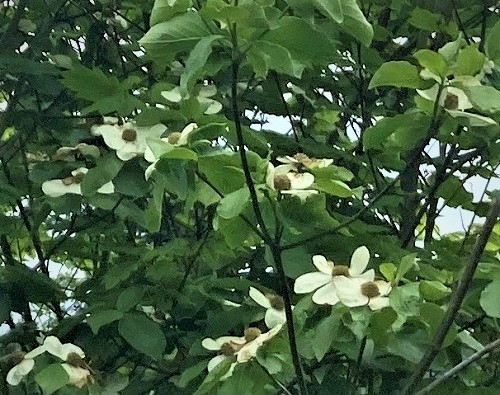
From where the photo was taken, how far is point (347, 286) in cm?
61

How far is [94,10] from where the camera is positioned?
120 centimetres

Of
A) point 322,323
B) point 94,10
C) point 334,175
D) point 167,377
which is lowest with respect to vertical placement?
point 167,377

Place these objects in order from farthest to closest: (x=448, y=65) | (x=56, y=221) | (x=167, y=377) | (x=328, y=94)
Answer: (x=328, y=94), (x=56, y=221), (x=167, y=377), (x=448, y=65)

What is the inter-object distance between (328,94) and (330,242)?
1.90 ft

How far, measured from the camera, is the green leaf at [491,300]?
23.9 inches

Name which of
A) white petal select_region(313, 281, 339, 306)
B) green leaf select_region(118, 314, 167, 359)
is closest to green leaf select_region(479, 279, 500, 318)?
white petal select_region(313, 281, 339, 306)

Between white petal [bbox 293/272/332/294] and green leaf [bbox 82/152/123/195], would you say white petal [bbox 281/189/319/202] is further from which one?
green leaf [bbox 82/152/123/195]

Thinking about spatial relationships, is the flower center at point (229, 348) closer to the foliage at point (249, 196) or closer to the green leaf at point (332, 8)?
the foliage at point (249, 196)

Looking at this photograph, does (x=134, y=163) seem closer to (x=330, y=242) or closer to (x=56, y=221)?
(x=330, y=242)

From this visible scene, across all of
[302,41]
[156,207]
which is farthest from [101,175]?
[302,41]

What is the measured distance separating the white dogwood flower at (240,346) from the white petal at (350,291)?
6 centimetres

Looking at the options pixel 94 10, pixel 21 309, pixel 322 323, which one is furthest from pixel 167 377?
pixel 94 10

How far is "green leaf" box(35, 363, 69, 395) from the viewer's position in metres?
0.72

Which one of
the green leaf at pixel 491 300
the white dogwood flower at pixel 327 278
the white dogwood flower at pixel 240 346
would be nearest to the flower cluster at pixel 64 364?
the white dogwood flower at pixel 240 346
